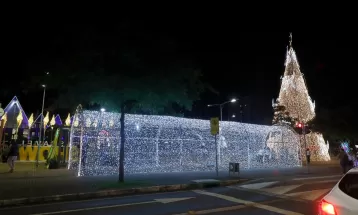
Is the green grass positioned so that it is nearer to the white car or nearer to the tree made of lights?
the white car

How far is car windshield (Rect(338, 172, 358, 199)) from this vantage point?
4.41m

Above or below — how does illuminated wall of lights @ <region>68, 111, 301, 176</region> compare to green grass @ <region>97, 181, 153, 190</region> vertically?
above

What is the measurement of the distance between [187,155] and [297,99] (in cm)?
1809

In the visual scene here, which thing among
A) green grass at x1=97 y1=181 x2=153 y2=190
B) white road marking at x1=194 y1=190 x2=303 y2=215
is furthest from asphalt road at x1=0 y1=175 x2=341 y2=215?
green grass at x1=97 y1=181 x2=153 y2=190

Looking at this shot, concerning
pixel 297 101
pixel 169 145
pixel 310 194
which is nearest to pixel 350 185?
pixel 310 194

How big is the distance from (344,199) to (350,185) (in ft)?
1.82

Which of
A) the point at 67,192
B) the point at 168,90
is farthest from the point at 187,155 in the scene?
the point at 67,192

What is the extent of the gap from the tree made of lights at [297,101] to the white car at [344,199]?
31.7 metres

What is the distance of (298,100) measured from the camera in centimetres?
3544

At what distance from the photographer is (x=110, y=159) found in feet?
62.0

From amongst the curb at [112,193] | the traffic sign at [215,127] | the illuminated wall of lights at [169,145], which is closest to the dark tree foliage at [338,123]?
the illuminated wall of lights at [169,145]

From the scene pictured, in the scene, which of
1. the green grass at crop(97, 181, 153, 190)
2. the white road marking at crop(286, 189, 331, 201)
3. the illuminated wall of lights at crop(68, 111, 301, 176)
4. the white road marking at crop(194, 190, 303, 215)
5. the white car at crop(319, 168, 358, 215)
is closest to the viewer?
the white car at crop(319, 168, 358, 215)

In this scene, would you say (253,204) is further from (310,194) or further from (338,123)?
(338,123)

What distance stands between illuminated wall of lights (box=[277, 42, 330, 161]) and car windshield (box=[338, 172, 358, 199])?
104 ft
